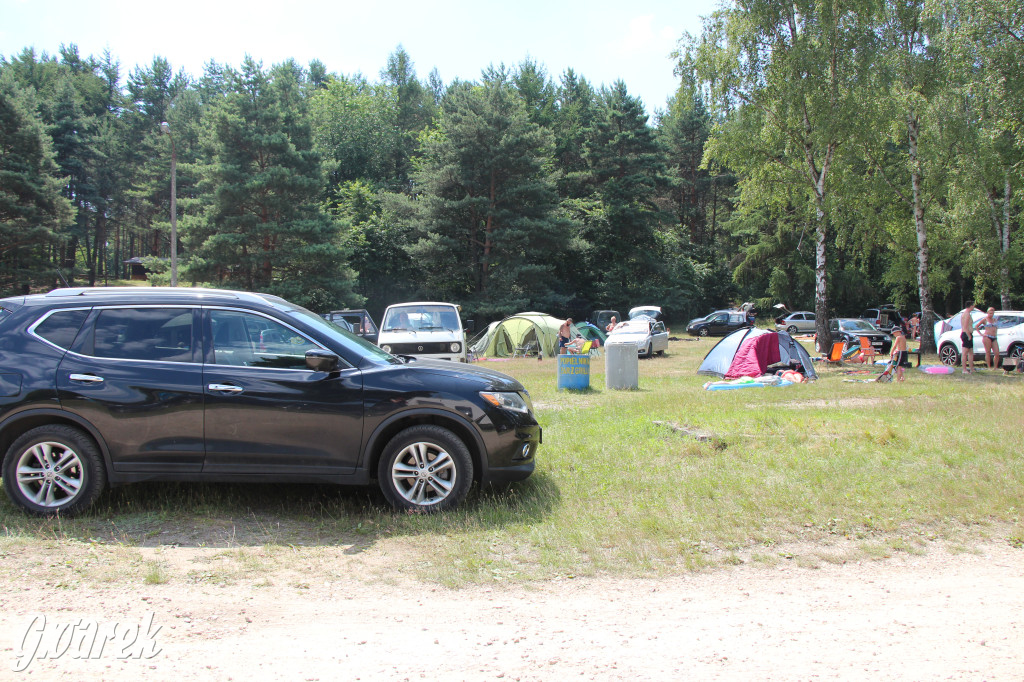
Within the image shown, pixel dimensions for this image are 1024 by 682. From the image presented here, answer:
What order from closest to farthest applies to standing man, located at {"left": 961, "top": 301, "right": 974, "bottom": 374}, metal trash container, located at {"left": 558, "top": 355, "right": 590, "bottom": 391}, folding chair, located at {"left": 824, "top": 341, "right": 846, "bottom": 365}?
metal trash container, located at {"left": 558, "top": 355, "right": 590, "bottom": 391} < standing man, located at {"left": 961, "top": 301, "right": 974, "bottom": 374} < folding chair, located at {"left": 824, "top": 341, "right": 846, "bottom": 365}

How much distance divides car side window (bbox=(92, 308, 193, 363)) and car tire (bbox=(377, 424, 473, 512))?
5.98ft

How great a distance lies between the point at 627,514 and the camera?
5617 millimetres

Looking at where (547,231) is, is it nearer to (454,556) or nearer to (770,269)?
(770,269)

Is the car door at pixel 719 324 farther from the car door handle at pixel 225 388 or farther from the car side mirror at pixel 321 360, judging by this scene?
the car door handle at pixel 225 388

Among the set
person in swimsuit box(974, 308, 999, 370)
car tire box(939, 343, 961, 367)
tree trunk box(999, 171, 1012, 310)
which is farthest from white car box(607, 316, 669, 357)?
tree trunk box(999, 171, 1012, 310)

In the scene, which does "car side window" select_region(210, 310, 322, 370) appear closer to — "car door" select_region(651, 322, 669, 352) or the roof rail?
the roof rail

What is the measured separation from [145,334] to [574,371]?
9.44 metres

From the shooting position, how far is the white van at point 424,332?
15336 mm

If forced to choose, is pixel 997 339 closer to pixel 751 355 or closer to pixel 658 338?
pixel 751 355

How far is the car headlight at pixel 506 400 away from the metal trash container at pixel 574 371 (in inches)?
318

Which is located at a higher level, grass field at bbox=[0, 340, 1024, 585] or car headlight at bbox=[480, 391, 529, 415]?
car headlight at bbox=[480, 391, 529, 415]

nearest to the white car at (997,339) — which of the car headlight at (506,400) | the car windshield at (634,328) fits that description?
the car windshield at (634,328)

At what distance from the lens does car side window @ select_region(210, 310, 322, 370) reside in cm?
562

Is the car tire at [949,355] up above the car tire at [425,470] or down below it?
above
